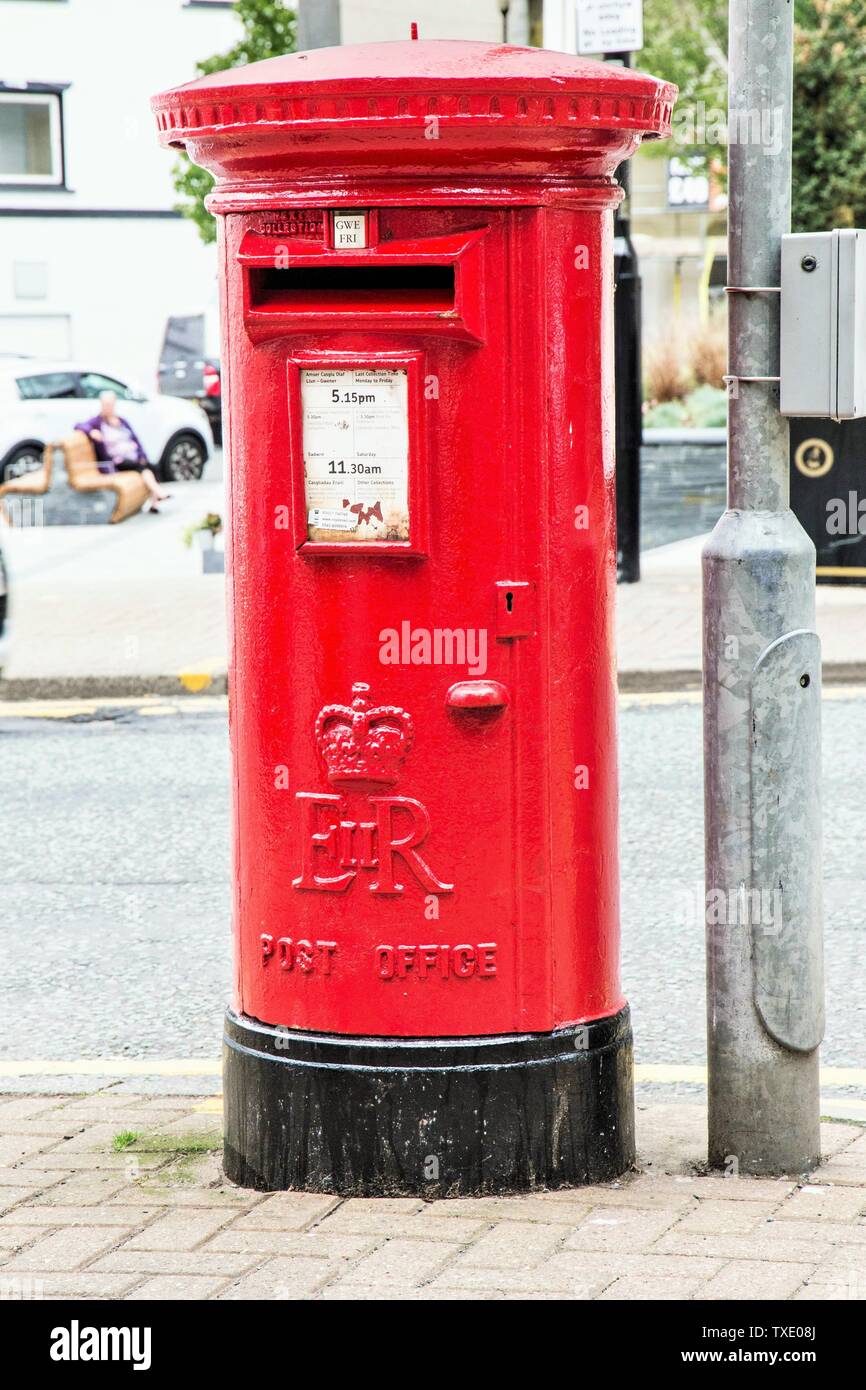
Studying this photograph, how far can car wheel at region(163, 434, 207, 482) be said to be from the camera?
67.3 feet

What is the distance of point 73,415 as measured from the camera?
19.5 metres

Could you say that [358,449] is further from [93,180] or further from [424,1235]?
[93,180]

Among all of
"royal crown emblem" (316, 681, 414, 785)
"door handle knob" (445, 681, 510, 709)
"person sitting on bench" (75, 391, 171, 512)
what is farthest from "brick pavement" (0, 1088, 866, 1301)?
"person sitting on bench" (75, 391, 171, 512)

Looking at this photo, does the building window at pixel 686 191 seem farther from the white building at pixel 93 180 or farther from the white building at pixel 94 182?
the white building at pixel 93 180

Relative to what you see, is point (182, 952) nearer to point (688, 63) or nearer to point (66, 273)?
point (66, 273)

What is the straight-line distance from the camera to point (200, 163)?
3.70 meters

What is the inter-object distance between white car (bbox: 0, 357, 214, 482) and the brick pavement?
616 inches

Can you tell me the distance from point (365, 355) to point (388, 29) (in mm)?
13386

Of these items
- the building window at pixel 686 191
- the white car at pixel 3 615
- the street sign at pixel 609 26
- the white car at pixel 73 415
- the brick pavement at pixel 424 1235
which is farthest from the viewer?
the building window at pixel 686 191

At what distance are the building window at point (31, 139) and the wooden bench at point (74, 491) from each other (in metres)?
8.80

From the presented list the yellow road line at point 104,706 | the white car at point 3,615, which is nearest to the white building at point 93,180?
the white car at point 3,615

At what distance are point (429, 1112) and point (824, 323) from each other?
162 centimetres

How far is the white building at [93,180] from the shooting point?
25.3 metres
